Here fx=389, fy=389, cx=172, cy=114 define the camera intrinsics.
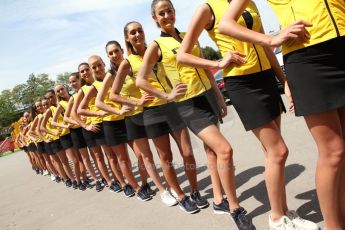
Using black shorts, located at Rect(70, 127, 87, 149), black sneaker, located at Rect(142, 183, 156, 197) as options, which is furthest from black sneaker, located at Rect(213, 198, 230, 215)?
black shorts, located at Rect(70, 127, 87, 149)

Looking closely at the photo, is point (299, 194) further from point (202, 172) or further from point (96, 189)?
point (96, 189)

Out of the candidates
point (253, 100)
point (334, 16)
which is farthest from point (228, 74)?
point (334, 16)

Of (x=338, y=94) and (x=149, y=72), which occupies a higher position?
(x=149, y=72)

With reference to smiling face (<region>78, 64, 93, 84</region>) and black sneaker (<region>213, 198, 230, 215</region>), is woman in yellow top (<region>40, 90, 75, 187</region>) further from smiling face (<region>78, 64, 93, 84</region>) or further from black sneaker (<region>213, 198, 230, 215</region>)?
black sneaker (<region>213, 198, 230, 215</region>)

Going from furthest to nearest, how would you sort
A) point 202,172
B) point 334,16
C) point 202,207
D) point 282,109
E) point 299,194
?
point 202,172 → point 202,207 → point 299,194 → point 282,109 → point 334,16

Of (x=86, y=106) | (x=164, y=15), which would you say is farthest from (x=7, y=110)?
(x=164, y=15)

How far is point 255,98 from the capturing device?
303 centimetres

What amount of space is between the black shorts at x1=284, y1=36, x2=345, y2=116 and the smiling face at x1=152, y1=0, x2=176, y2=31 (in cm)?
178

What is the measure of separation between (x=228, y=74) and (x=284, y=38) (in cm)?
79

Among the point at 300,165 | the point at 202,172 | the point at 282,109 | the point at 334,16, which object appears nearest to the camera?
the point at 334,16

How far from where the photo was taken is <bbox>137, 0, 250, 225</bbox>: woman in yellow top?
3.62m

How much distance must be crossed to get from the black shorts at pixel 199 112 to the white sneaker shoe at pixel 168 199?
152 cm

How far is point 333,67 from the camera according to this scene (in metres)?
2.35

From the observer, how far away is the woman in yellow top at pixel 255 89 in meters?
3.03
